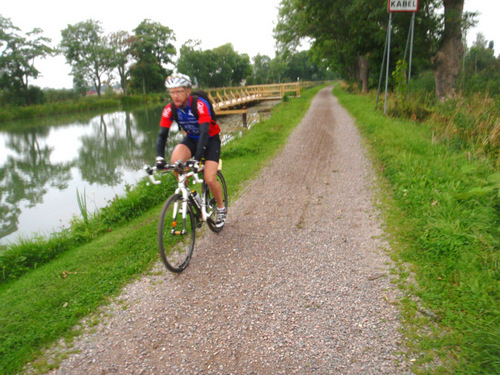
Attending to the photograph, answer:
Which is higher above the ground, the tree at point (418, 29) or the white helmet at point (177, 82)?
the tree at point (418, 29)

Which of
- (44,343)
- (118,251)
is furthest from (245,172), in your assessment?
(44,343)

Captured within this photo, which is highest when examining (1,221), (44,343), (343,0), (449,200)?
(343,0)

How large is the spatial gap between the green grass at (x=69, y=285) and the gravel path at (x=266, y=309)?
255 millimetres

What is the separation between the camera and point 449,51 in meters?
12.6

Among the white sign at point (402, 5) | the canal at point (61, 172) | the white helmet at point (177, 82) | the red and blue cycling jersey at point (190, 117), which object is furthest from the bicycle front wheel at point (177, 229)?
the white sign at point (402, 5)

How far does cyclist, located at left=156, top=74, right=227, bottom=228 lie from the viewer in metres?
3.77

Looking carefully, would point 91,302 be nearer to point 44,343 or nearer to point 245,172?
point 44,343

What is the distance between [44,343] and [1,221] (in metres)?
6.87

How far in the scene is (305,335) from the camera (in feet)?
8.77

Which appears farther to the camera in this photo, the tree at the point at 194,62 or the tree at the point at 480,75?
the tree at the point at 194,62

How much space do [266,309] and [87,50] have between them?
2730 inches

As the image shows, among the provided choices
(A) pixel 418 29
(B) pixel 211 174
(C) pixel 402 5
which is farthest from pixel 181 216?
(A) pixel 418 29

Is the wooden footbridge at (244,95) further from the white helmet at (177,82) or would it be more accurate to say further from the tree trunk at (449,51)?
the white helmet at (177,82)

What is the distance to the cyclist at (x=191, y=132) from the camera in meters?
3.77
